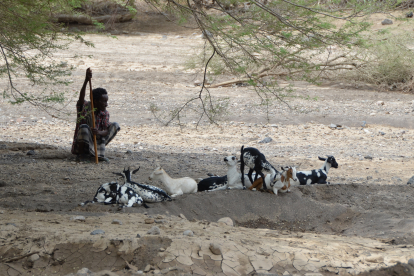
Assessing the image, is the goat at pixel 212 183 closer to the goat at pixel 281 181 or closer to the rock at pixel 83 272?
the goat at pixel 281 181

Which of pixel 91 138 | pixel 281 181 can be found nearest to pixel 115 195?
pixel 281 181

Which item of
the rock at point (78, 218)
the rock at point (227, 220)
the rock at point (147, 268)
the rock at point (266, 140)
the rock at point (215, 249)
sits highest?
the rock at point (215, 249)

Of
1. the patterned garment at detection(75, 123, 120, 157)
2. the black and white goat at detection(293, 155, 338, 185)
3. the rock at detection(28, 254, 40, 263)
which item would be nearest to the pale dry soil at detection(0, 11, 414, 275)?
the rock at detection(28, 254, 40, 263)

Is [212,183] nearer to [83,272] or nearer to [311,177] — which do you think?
[311,177]

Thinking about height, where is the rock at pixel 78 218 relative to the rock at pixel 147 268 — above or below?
below

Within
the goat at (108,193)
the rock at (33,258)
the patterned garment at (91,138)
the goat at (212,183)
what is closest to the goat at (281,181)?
the goat at (212,183)

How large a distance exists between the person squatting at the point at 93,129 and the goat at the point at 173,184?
6.94ft

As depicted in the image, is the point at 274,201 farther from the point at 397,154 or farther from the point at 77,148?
the point at 397,154

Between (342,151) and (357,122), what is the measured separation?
3.10 metres

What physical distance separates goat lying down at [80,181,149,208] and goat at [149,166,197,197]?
1.56ft

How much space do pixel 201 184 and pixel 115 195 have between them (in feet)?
4.34

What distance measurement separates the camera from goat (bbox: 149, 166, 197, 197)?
207 inches

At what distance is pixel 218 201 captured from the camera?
5.23m

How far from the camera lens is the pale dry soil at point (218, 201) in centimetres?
339
